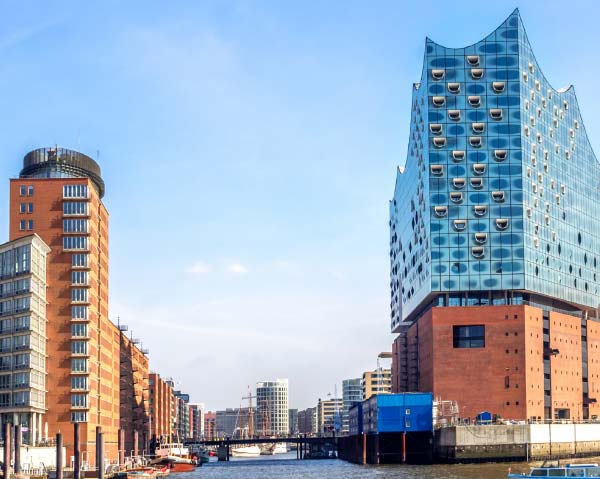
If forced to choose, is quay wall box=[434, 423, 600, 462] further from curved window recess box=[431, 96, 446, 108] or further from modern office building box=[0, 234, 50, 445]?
modern office building box=[0, 234, 50, 445]

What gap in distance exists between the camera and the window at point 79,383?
14888cm

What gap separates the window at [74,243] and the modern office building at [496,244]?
2497 inches

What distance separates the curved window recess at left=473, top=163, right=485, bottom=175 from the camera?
179m

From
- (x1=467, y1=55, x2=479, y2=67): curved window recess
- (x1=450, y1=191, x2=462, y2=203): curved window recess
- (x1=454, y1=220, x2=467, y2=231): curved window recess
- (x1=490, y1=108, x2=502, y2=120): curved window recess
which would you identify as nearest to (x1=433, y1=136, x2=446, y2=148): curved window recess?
(x1=450, y1=191, x2=462, y2=203): curved window recess

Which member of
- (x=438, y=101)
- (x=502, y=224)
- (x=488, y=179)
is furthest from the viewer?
(x=438, y=101)

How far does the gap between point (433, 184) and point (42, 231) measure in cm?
7141

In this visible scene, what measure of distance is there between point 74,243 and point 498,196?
3007 inches

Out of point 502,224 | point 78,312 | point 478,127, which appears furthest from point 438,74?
point 78,312

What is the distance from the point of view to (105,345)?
6644 inches

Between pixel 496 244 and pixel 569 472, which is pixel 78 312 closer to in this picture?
pixel 496 244

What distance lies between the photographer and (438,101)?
7205 inches

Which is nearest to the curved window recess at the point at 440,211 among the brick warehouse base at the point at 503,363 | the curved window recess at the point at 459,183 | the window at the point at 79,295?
the curved window recess at the point at 459,183

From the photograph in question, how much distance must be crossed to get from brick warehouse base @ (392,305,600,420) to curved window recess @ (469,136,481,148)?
29963 mm

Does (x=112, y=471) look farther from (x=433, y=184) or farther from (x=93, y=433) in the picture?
(x=433, y=184)
